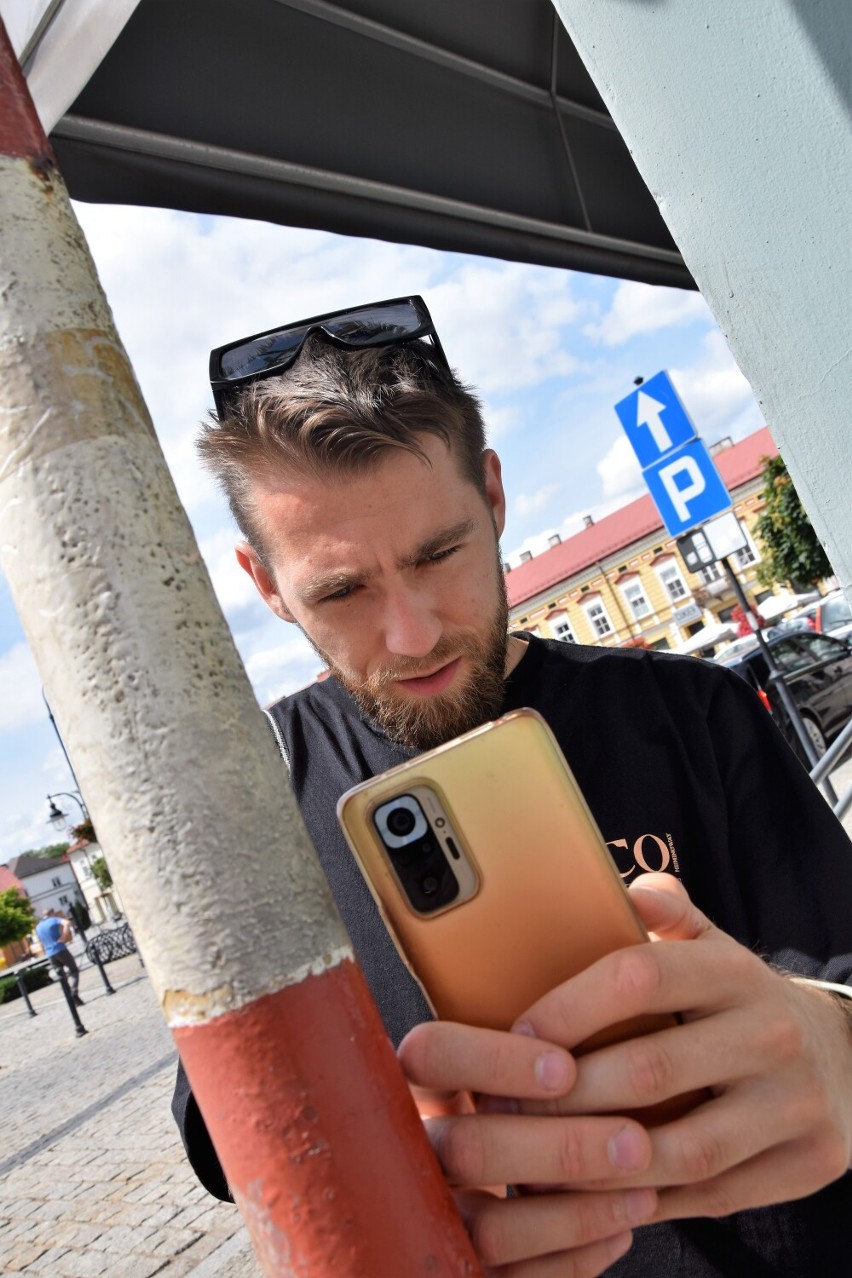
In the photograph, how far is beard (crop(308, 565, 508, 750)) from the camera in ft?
4.93

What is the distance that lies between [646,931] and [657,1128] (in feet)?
0.56

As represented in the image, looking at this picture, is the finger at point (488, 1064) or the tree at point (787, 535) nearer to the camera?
the finger at point (488, 1064)

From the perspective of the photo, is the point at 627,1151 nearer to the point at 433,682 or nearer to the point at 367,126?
the point at 433,682

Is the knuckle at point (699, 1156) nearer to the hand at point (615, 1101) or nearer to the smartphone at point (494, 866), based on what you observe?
the hand at point (615, 1101)

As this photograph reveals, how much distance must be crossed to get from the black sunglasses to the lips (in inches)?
25.2

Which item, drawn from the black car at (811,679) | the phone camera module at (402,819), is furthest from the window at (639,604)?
the phone camera module at (402,819)

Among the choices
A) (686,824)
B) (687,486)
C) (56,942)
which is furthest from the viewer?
(56,942)

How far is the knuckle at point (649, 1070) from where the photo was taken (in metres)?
0.63

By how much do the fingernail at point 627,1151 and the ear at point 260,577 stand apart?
1.23 m

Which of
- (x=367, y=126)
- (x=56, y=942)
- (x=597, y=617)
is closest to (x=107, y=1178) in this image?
(x=367, y=126)

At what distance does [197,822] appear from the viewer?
1.79 feet

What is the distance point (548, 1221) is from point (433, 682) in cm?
94

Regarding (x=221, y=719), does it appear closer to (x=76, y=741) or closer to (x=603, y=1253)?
(x=76, y=741)

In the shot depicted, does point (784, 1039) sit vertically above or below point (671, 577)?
below
